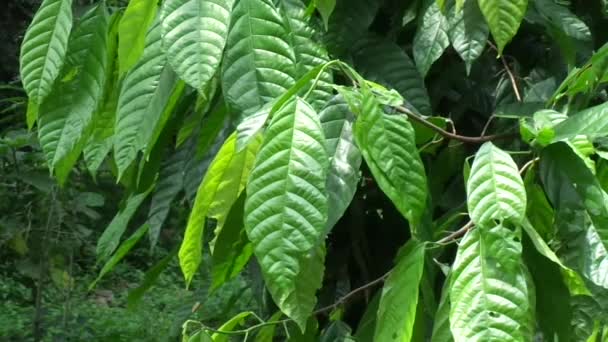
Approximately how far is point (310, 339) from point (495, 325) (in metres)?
0.36

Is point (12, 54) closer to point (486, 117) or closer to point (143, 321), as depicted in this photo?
point (143, 321)

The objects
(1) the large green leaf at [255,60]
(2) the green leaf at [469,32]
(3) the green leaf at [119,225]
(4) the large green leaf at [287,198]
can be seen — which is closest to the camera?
(4) the large green leaf at [287,198]

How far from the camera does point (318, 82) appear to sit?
2.51 ft

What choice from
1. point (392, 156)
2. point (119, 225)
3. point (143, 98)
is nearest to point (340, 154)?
point (392, 156)

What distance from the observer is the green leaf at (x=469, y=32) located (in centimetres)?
99

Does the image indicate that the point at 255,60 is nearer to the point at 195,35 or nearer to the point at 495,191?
the point at 195,35

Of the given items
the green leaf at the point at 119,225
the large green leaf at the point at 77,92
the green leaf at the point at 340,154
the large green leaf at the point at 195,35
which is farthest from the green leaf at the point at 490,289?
the green leaf at the point at 119,225

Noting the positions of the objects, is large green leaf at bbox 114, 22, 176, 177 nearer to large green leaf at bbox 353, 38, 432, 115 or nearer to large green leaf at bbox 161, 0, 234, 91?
large green leaf at bbox 161, 0, 234, 91

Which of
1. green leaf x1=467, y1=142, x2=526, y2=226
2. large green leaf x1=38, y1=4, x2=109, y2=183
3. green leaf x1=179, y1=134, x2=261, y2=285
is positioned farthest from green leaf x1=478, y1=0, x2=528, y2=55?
large green leaf x1=38, y1=4, x2=109, y2=183

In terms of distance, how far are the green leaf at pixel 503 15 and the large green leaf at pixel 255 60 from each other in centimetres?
18

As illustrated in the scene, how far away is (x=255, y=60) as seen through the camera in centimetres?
75

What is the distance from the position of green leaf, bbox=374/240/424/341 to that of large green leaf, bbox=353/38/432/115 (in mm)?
329

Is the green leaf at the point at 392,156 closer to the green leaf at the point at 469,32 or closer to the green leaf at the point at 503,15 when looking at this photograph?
the green leaf at the point at 503,15

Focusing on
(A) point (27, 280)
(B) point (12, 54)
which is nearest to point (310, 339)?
(A) point (27, 280)
